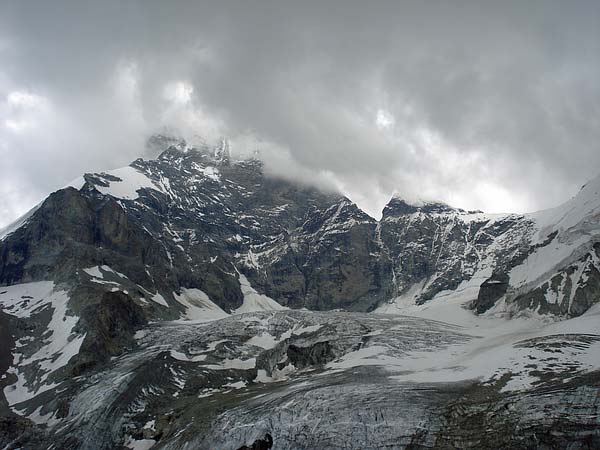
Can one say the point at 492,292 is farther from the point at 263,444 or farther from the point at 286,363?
the point at 263,444

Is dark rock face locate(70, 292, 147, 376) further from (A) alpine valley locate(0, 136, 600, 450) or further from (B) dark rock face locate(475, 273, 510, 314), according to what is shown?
(B) dark rock face locate(475, 273, 510, 314)

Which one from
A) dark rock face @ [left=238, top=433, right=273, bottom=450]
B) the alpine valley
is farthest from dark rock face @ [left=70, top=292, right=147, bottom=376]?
dark rock face @ [left=238, top=433, right=273, bottom=450]

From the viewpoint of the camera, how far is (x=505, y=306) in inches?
5822

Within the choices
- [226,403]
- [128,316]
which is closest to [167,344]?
[128,316]

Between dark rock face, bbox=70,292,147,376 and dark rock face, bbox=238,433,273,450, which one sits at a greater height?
dark rock face, bbox=70,292,147,376

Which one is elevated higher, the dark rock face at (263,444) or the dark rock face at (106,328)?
the dark rock face at (106,328)

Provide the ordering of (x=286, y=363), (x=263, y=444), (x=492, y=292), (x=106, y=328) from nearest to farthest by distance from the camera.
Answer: (x=263, y=444), (x=286, y=363), (x=106, y=328), (x=492, y=292)

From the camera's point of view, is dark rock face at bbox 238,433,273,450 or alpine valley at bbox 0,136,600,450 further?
dark rock face at bbox 238,433,273,450

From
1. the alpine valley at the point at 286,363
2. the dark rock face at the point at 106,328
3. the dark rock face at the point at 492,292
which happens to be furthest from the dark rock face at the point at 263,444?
the dark rock face at the point at 492,292

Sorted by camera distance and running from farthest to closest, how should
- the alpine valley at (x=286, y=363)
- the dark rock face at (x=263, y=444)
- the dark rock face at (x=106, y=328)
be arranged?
1. the dark rock face at (x=106, y=328)
2. the dark rock face at (x=263, y=444)
3. the alpine valley at (x=286, y=363)

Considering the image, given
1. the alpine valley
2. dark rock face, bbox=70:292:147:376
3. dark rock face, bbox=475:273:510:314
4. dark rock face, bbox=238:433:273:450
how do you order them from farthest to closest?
1. dark rock face, bbox=475:273:510:314
2. dark rock face, bbox=70:292:147:376
3. dark rock face, bbox=238:433:273:450
4. the alpine valley

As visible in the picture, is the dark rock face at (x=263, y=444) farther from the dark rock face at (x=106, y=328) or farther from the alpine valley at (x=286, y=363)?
the dark rock face at (x=106, y=328)

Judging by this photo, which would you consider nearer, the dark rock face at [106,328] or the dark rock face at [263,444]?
the dark rock face at [263,444]

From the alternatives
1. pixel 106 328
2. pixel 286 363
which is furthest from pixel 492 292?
Result: pixel 106 328
